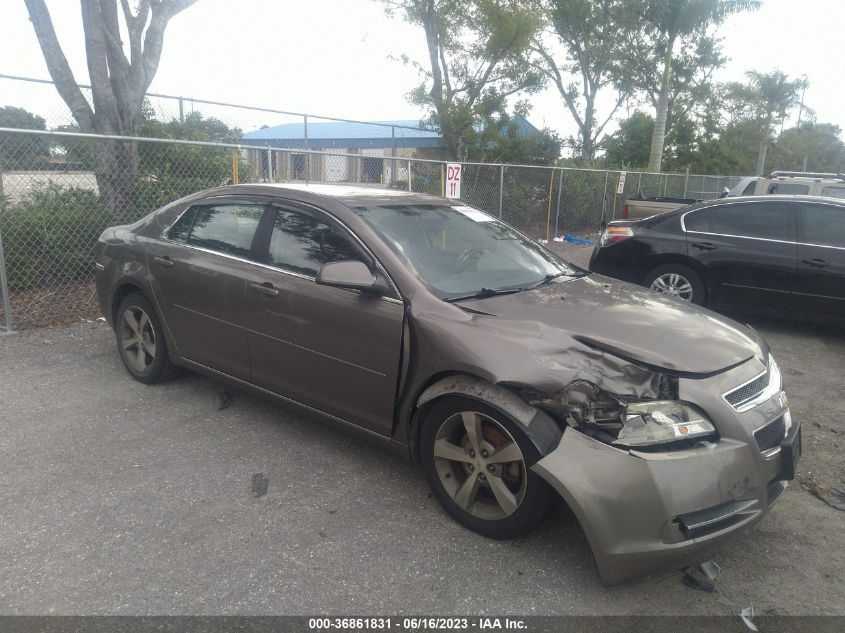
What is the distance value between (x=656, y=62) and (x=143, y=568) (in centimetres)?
3135

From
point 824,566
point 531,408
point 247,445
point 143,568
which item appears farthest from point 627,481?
point 247,445

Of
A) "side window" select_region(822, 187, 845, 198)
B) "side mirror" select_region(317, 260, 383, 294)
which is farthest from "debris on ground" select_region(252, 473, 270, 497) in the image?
"side window" select_region(822, 187, 845, 198)

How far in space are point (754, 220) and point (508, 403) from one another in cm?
547

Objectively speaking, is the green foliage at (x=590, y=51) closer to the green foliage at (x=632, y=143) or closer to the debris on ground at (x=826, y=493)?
the green foliage at (x=632, y=143)

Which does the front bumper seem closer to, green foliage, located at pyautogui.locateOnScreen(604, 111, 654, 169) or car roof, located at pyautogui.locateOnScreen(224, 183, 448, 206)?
car roof, located at pyautogui.locateOnScreen(224, 183, 448, 206)

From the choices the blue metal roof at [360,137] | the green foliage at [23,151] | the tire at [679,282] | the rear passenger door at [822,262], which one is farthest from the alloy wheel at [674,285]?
the blue metal roof at [360,137]

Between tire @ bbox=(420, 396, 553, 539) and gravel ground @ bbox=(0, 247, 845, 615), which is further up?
tire @ bbox=(420, 396, 553, 539)

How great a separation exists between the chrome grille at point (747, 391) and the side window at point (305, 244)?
195 cm

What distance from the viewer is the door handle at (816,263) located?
638cm

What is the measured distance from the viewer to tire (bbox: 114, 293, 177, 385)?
15.4 feet

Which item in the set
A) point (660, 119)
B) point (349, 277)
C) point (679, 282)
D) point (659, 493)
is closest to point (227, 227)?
point (349, 277)

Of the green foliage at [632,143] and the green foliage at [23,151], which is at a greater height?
the green foliage at [632,143]

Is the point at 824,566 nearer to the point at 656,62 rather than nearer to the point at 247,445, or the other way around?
the point at 247,445

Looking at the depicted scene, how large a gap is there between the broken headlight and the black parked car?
478 cm
